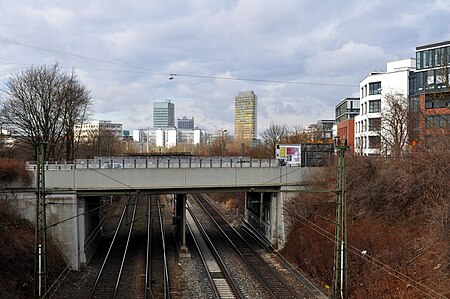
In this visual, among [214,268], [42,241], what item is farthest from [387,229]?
[42,241]

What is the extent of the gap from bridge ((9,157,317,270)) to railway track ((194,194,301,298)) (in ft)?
7.57

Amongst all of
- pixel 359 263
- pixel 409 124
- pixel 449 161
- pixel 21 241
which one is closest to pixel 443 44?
pixel 409 124

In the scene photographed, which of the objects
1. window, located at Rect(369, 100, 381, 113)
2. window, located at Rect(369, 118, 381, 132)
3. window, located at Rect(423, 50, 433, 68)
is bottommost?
window, located at Rect(369, 118, 381, 132)

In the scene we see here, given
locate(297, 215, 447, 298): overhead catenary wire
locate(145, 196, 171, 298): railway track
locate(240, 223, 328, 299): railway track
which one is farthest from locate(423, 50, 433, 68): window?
locate(145, 196, 171, 298): railway track

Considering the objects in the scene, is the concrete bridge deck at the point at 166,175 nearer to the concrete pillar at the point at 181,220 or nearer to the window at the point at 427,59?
the concrete pillar at the point at 181,220

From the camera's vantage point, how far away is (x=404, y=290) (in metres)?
17.2

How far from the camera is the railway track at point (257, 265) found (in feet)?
68.2

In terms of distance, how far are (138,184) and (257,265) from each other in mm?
8911

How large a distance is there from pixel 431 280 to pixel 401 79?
45.7m

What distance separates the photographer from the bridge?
25.0 metres

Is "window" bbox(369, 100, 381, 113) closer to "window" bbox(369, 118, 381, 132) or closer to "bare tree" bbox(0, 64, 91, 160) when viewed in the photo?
"window" bbox(369, 118, 381, 132)

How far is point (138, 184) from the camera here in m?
27.0

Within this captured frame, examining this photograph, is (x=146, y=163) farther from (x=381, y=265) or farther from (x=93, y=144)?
(x=93, y=144)

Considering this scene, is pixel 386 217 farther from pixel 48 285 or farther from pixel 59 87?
pixel 59 87
